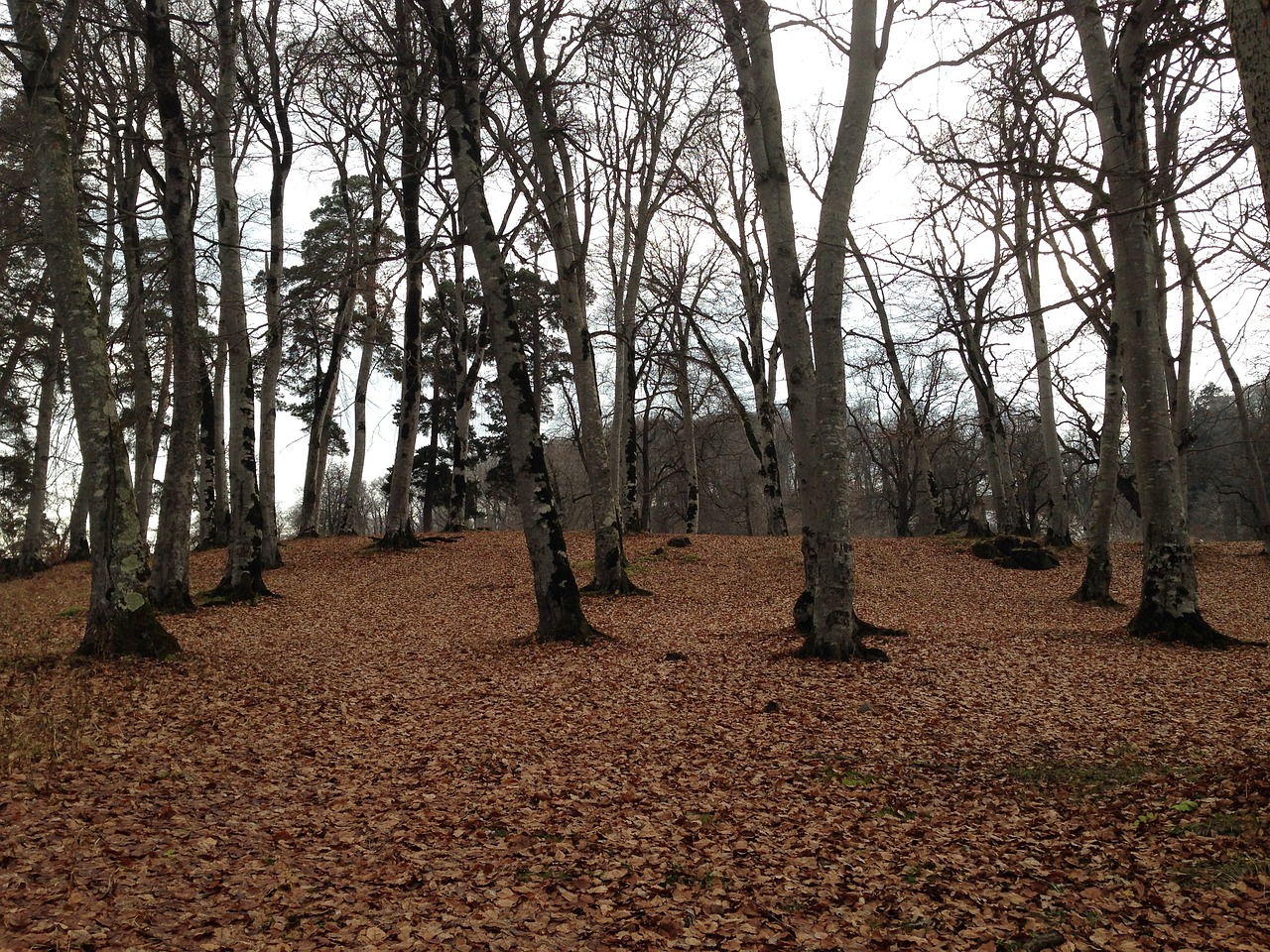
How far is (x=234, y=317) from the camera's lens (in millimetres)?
11836

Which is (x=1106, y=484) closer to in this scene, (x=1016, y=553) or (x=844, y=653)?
(x=1016, y=553)

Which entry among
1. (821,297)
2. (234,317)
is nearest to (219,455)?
(234,317)

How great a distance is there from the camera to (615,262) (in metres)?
20.6

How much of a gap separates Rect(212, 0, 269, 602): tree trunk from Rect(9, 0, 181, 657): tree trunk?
384cm

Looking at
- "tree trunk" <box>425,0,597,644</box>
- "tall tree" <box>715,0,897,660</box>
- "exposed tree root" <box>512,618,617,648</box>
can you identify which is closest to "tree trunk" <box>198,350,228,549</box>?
"tree trunk" <box>425,0,597,644</box>

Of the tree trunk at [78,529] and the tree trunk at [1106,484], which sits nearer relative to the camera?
the tree trunk at [1106,484]

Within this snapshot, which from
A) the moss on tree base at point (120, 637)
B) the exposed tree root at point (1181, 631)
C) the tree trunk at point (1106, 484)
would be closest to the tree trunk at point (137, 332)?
the moss on tree base at point (120, 637)

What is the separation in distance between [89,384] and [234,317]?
5.25 m

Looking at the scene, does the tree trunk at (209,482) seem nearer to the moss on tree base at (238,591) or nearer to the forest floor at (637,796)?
the moss on tree base at (238,591)

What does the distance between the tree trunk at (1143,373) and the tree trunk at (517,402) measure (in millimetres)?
6469

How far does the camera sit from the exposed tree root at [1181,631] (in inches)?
319

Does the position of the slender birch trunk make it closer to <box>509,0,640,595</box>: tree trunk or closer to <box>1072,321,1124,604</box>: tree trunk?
<box>509,0,640,595</box>: tree trunk

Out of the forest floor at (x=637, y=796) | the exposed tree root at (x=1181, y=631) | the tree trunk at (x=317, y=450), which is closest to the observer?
the forest floor at (x=637, y=796)

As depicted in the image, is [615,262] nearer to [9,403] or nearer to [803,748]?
[9,403]
